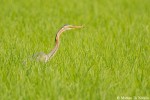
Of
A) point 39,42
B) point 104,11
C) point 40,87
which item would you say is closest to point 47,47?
point 39,42

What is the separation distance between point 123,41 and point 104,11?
4.07 metres

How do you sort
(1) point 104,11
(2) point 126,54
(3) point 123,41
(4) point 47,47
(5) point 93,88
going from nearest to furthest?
(5) point 93,88, (2) point 126,54, (4) point 47,47, (3) point 123,41, (1) point 104,11

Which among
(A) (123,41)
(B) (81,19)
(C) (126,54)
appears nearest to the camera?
(C) (126,54)

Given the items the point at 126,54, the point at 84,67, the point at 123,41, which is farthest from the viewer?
the point at 123,41

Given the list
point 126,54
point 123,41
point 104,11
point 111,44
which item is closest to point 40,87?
point 126,54

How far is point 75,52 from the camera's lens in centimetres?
705

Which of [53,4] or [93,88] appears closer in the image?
[93,88]

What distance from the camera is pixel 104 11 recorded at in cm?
1238

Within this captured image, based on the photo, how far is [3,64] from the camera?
6191 mm

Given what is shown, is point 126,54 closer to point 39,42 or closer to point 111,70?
point 111,70

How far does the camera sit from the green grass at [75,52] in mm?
5137

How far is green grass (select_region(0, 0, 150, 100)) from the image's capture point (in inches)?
202

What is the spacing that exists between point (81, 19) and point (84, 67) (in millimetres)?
5163

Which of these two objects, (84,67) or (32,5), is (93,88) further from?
(32,5)
